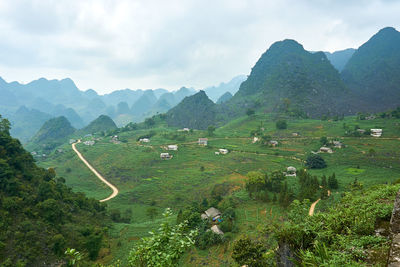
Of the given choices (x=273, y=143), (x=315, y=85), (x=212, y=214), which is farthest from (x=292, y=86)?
(x=212, y=214)

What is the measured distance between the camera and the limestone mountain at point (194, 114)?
12569 centimetres

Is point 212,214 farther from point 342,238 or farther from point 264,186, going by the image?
point 342,238

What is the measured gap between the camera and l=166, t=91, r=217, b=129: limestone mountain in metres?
126

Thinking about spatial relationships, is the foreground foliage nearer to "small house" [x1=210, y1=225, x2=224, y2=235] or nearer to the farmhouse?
"small house" [x1=210, y1=225, x2=224, y2=235]

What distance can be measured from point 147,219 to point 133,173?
22.4m

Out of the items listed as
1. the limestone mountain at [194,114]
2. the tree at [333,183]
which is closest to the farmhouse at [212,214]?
the tree at [333,183]

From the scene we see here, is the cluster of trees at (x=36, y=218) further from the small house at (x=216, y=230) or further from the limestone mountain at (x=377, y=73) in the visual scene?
the limestone mountain at (x=377, y=73)

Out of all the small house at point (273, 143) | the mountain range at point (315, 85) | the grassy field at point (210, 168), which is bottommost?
the grassy field at point (210, 168)

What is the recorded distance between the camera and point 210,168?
164 feet

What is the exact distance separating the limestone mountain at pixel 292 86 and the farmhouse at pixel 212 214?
80.4 metres

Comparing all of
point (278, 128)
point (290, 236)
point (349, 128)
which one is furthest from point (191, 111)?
point (290, 236)

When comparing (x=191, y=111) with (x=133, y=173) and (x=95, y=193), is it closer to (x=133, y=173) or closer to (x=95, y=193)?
(x=133, y=173)

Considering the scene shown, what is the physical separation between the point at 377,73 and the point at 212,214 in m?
181

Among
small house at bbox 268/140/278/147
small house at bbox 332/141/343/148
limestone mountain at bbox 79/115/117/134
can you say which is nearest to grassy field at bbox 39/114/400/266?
small house at bbox 332/141/343/148
